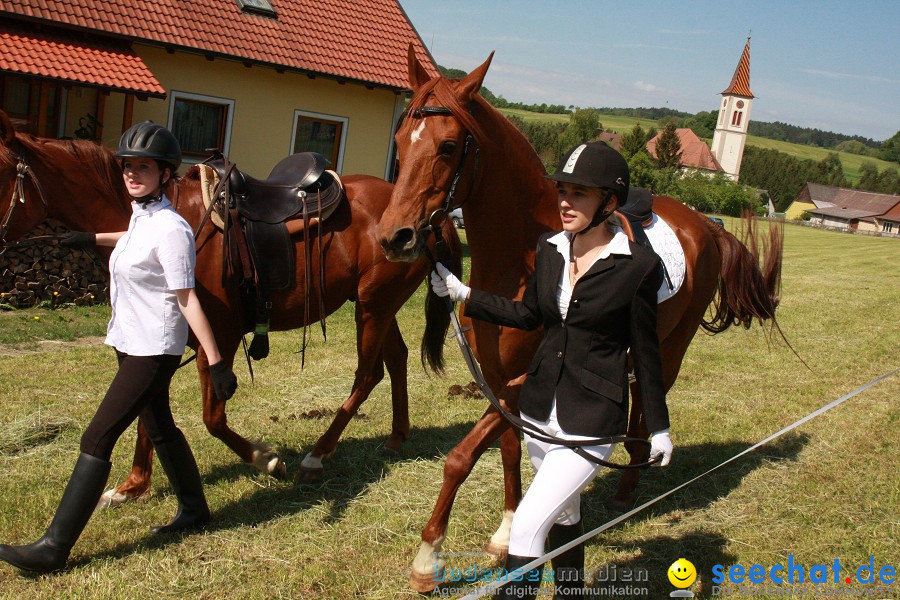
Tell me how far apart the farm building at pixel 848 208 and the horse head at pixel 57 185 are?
91762mm

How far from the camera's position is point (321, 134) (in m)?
15.0

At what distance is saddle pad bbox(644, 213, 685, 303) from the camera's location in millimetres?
4328

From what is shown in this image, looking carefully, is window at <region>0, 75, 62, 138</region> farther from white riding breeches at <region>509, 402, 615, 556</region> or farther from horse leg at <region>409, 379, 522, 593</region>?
white riding breeches at <region>509, 402, 615, 556</region>

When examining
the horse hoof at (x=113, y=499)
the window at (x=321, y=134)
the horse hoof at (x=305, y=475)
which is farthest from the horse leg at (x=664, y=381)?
the window at (x=321, y=134)

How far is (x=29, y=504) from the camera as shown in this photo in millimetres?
4043

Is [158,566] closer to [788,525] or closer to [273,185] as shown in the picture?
[273,185]

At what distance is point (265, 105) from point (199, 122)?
4.14 feet

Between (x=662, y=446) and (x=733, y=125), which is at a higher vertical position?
(x=733, y=125)

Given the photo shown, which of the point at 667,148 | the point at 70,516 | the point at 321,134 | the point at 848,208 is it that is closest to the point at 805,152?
the point at 848,208

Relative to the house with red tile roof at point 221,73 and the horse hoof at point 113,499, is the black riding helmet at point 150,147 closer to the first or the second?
the horse hoof at point 113,499

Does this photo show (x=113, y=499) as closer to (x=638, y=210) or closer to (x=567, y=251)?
(x=567, y=251)

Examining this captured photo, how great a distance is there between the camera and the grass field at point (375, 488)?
145 inches

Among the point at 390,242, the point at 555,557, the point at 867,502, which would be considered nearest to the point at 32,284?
the point at 390,242

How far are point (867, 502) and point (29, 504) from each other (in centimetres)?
510
